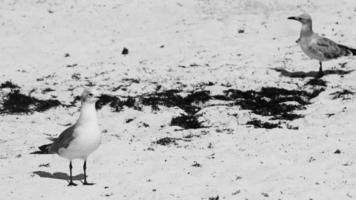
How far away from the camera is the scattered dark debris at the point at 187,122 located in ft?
75.5

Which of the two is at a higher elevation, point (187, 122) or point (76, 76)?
point (76, 76)

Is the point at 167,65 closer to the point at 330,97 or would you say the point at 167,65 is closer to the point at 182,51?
the point at 182,51

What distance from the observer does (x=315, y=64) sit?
3038cm

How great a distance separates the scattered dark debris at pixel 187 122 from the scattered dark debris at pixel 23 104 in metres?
5.45

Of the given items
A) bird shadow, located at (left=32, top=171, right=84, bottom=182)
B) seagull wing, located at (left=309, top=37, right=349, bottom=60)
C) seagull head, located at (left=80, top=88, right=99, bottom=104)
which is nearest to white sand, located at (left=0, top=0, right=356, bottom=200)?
bird shadow, located at (left=32, top=171, right=84, bottom=182)

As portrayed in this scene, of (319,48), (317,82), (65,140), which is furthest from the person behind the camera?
(319,48)

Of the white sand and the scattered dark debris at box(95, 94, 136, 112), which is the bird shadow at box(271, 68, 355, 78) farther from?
the scattered dark debris at box(95, 94, 136, 112)

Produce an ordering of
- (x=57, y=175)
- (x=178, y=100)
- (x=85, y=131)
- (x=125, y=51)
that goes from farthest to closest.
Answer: (x=125, y=51)
(x=178, y=100)
(x=57, y=175)
(x=85, y=131)

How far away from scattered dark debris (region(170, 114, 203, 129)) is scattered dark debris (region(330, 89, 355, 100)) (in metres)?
5.36

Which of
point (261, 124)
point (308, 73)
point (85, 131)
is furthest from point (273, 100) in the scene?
point (85, 131)

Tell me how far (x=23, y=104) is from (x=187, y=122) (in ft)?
23.7

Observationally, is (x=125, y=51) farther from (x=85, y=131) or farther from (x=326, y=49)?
(x=85, y=131)

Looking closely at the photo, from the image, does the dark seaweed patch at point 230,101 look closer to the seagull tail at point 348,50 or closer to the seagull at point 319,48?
the seagull at point 319,48

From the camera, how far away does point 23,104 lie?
86.3ft
